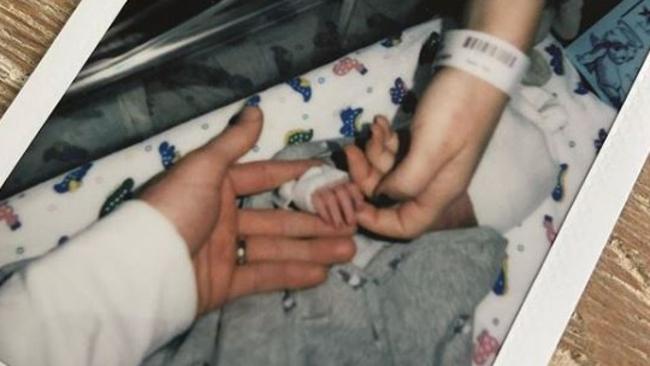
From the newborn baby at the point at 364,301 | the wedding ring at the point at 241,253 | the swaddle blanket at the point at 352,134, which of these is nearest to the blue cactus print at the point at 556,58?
the swaddle blanket at the point at 352,134

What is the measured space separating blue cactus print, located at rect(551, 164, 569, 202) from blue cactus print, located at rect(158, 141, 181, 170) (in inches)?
8.6

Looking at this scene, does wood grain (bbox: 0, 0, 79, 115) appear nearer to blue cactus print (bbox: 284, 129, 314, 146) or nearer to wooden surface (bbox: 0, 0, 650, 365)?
wooden surface (bbox: 0, 0, 650, 365)

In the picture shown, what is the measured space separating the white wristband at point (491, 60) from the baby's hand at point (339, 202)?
0.31ft

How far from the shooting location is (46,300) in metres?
0.37

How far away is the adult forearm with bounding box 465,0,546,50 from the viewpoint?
41 cm

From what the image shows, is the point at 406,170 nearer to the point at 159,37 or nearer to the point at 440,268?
the point at 440,268

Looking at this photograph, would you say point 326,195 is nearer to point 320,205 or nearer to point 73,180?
point 320,205

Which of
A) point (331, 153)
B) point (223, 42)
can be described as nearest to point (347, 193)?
point (331, 153)

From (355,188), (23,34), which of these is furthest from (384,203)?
(23,34)

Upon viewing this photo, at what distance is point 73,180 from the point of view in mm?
411

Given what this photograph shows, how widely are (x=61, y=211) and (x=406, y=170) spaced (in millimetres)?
197

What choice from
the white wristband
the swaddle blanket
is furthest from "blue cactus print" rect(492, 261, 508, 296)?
the white wristband

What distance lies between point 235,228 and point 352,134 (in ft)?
0.29

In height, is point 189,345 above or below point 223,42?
below
